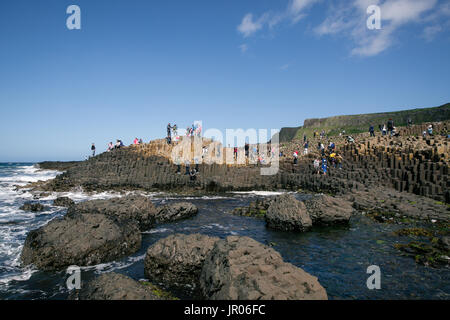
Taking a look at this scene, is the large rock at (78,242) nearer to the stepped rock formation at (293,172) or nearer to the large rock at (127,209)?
the large rock at (127,209)

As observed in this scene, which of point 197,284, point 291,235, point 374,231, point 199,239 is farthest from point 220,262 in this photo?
point 374,231

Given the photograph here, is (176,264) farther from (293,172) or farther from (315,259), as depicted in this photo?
(293,172)

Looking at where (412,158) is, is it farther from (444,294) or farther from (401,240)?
(444,294)

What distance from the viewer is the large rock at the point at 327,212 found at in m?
13.3

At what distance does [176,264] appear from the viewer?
24.9 feet

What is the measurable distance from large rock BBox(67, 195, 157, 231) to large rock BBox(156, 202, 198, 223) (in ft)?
1.76

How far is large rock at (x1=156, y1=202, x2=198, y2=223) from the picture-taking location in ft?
49.8

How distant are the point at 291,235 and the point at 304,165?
22560mm

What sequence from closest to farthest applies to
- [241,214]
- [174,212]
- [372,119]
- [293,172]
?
[174,212] → [241,214] → [293,172] → [372,119]

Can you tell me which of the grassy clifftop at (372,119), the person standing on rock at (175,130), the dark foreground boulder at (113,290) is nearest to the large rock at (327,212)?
the dark foreground boulder at (113,290)

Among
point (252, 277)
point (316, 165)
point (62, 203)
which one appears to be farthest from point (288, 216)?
→ point (316, 165)

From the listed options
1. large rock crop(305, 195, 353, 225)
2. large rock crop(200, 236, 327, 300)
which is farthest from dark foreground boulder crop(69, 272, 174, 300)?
large rock crop(305, 195, 353, 225)

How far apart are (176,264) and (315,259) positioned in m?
4.87

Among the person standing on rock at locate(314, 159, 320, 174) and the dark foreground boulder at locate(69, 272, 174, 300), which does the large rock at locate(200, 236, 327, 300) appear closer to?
the dark foreground boulder at locate(69, 272, 174, 300)
